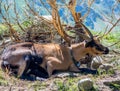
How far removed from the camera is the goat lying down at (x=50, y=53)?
7.90 meters

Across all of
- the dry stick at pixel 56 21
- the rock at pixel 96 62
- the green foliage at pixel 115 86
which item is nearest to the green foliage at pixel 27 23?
the dry stick at pixel 56 21

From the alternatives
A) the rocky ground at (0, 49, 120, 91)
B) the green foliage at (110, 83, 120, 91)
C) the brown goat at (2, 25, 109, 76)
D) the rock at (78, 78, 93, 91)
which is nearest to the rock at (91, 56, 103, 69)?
the brown goat at (2, 25, 109, 76)

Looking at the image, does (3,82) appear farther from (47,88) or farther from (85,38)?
(85,38)

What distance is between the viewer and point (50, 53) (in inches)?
328

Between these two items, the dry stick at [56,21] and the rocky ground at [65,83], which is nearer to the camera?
the rocky ground at [65,83]

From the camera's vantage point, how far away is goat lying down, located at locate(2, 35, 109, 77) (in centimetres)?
790

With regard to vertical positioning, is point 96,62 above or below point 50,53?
below

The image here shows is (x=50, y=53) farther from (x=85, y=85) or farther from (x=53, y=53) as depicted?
(x=85, y=85)

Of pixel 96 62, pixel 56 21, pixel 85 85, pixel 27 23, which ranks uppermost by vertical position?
pixel 56 21

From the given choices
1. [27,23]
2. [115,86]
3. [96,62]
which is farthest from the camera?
[27,23]

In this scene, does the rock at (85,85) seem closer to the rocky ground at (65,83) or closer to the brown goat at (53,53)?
the rocky ground at (65,83)

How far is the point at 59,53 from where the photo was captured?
849cm

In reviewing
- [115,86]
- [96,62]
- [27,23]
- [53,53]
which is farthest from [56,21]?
[115,86]

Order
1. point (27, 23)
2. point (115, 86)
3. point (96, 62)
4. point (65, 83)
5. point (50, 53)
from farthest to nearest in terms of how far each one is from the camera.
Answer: point (27, 23), point (96, 62), point (50, 53), point (65, 83), point (115, 86)
